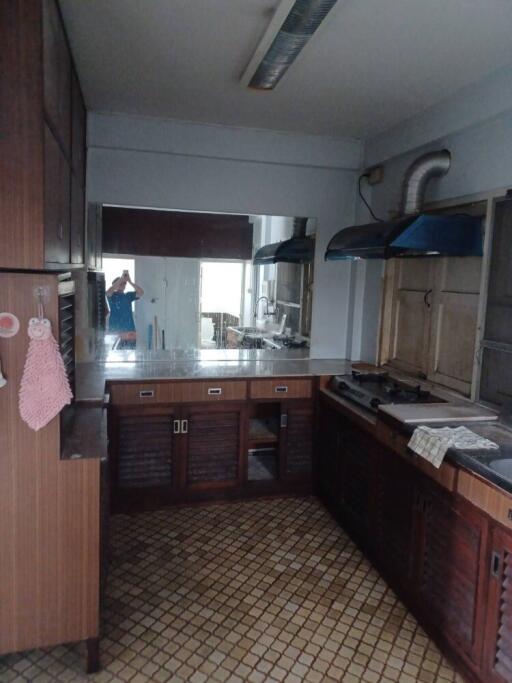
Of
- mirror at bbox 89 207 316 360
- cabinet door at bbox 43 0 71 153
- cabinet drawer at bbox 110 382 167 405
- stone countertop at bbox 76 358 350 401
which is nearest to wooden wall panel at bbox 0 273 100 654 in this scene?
cabinet door at bbox 43 0 71 153

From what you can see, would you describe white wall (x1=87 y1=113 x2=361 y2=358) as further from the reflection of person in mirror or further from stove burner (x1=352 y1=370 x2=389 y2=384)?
stove burner (x1=352 y1=370 x2=389 y2=384)

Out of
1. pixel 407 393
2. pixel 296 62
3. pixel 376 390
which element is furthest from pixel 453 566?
pixel 296 62

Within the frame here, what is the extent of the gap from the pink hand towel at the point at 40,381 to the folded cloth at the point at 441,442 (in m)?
1.35

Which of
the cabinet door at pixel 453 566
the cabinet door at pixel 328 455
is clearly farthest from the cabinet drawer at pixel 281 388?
the cabinet door at pixel 453 566

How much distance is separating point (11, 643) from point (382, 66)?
279 cm

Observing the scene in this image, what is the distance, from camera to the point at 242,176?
3.54 m

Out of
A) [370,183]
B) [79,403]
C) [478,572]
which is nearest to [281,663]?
[478,572]

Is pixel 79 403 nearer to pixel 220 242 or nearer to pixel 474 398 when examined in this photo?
pixel 220 242

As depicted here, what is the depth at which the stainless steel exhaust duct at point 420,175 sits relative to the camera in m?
2.81

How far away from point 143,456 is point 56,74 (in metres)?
2.01

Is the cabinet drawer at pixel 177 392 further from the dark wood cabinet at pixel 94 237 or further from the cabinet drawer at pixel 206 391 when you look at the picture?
the dark wood cabinet at pixel 94 237

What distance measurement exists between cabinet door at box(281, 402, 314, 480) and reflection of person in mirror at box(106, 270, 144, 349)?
1.14m

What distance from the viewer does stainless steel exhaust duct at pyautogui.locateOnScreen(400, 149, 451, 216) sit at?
2.81 meters

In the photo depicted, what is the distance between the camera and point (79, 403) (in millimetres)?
2473
